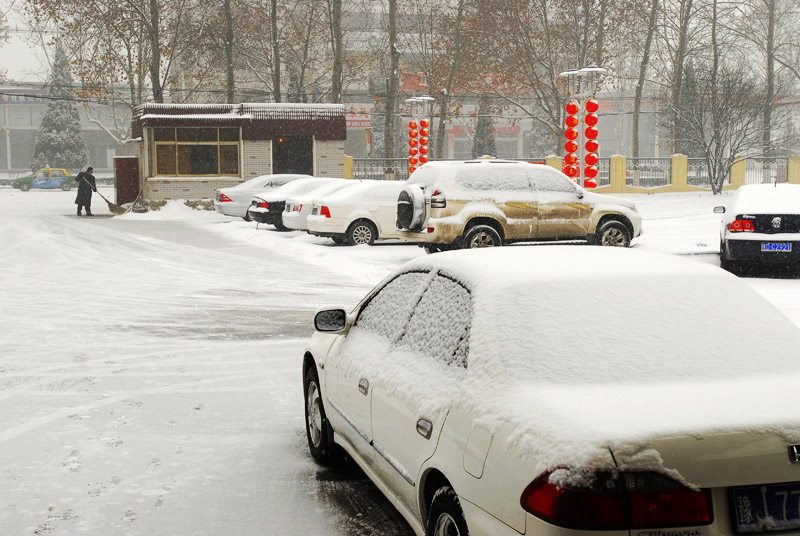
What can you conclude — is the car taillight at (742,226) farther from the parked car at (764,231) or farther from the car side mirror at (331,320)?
the car side mirror at (331,320)

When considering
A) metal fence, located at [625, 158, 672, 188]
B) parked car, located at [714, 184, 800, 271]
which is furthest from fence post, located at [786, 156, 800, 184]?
parked car, located at [714, 184, 800, 271]

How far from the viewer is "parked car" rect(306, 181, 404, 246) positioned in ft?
65.3

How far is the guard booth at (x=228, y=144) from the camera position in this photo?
36688 mm

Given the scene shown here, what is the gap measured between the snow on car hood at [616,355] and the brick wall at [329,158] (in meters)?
34.4

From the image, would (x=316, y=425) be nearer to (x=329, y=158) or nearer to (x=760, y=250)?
(x=760, y=250)

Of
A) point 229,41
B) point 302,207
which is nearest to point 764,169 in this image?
point 229,41

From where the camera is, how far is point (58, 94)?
71125mm

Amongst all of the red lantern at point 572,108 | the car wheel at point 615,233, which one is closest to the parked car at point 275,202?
the red lantern at point 572,108

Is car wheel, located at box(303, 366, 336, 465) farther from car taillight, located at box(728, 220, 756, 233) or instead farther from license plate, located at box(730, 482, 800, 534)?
car taillight, located at box(728, 220, 756, 233)

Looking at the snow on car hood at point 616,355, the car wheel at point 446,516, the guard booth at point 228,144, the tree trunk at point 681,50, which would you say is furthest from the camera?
the tree trunk at point 681,50

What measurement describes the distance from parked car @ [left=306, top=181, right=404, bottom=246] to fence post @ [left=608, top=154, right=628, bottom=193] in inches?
942

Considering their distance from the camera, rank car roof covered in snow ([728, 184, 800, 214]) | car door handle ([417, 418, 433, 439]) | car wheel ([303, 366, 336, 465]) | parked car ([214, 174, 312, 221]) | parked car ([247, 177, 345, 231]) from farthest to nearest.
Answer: parked car ([214, 174, 312, 221])
parked car ([247, 177, 345, 231])
car roof covered in snow ([728, 184, 800, 214])
car wheel ([303, 366, 336, 465])
car door handle ([417, 418, 433, 439])

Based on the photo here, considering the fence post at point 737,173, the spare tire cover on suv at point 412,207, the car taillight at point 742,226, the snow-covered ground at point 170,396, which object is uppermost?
the fence post at point 737,173

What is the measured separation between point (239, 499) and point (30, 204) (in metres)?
40.1
